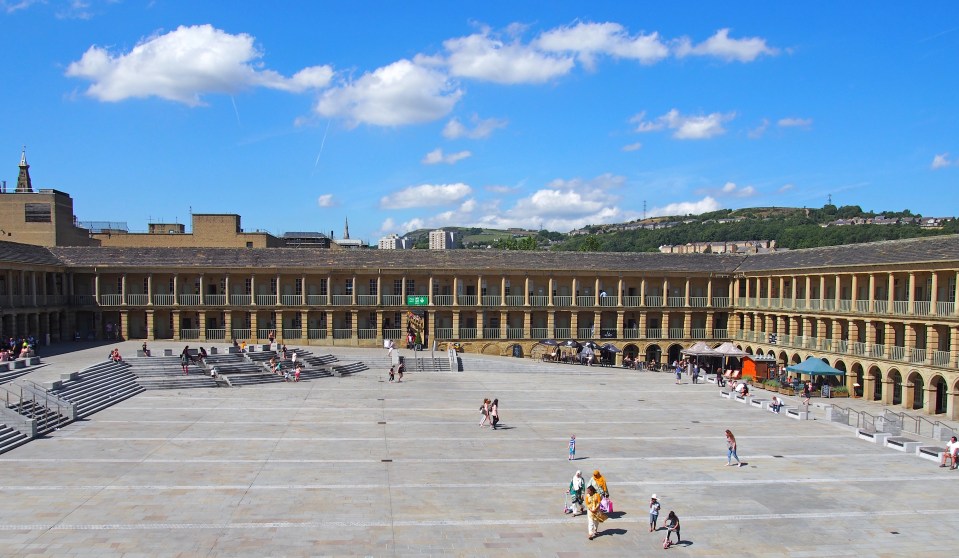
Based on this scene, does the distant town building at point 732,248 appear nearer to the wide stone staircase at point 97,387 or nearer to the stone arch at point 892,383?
the stone arch at point 892,383

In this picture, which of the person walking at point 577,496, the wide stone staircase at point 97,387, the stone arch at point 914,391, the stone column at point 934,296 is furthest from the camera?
the stone arch at point 914,391

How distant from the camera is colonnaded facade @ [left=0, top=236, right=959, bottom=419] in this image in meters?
51.2

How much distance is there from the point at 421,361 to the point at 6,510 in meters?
33.5

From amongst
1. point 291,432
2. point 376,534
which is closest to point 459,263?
point 291,432

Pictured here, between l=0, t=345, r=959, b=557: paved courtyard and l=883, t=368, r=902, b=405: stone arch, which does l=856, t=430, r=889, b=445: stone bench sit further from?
l=883, t=368, r=902, b=405: stone arch

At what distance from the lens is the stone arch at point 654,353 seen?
67.1 metres

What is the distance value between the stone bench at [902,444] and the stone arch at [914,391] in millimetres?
14887

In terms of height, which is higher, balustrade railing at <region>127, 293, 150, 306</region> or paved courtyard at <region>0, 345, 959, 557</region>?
balustrade railing at <region>127, 293, 150, 306</region>

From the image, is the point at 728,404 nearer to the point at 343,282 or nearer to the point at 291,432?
the point at 291,432

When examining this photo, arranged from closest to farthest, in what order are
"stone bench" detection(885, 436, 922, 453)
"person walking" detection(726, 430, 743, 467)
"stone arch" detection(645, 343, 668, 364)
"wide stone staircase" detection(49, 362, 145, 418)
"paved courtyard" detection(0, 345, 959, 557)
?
"paved courtyard" detection(0, 345, 959, 557) → "person walking" detection(726, 430, 743, 467) → "stone bench" detection(885, 436, 922, 453) → "wide stone staircase" detection(49, 362, 145, 418) → "stone arch" detection(645, 343, 668, 364)

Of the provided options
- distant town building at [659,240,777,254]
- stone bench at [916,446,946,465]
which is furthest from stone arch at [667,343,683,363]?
stone bench at [916,446,946,465]

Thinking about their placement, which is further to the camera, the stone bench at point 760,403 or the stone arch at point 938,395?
the stone arch at point 938,395

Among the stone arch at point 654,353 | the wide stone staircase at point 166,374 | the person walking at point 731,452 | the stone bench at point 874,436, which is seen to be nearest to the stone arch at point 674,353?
the stone arch at point 654,353

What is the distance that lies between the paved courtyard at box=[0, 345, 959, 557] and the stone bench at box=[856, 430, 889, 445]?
1.22 metres
